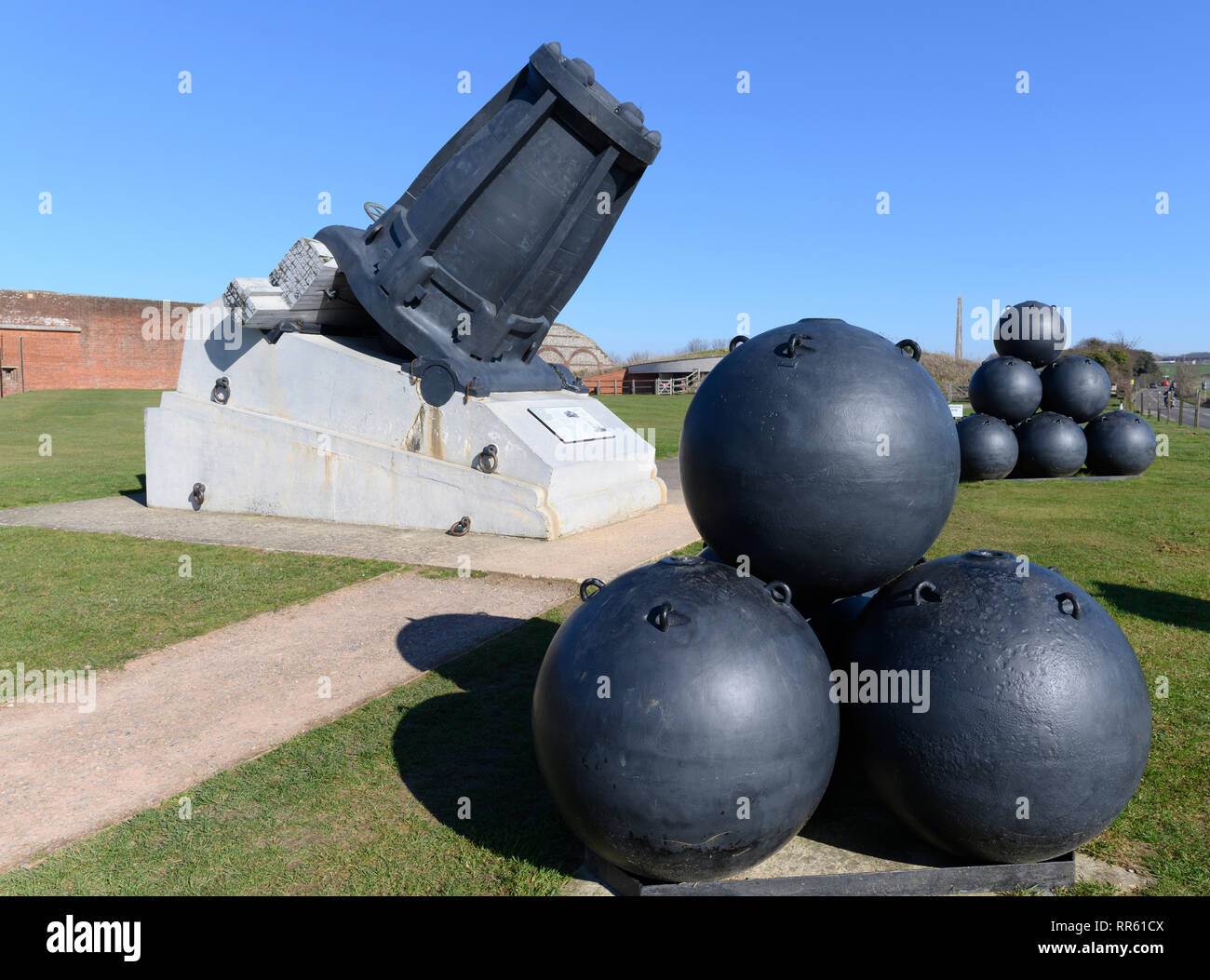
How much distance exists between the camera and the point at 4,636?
605cm

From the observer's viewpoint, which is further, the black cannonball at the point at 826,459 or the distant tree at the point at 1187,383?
the distant tree at the point at 1187,383

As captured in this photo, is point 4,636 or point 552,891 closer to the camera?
point 552,891

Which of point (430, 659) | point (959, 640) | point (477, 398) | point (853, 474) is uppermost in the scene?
point (477, 398)

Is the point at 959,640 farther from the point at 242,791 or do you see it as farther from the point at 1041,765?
the point at 242,791

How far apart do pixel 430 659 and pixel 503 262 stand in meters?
5.09

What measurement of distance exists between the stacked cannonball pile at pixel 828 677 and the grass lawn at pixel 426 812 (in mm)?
468

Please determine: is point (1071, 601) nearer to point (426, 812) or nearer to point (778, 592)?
point (778, 592)

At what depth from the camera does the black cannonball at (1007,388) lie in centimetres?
1413

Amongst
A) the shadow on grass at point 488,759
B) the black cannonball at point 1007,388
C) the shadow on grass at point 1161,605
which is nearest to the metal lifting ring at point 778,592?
the shadow on grass at point 488,759

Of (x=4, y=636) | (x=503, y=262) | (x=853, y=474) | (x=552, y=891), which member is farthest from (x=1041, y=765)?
(x=503, y=262)

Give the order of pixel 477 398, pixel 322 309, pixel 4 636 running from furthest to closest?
pixel 322 309 < pixel 477 398 < pixel 4 636

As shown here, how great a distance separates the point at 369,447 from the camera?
9.34m

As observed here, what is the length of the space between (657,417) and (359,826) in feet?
71.1

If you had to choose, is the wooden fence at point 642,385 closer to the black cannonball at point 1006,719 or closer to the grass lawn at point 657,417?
the grass lawn at point 657,417
